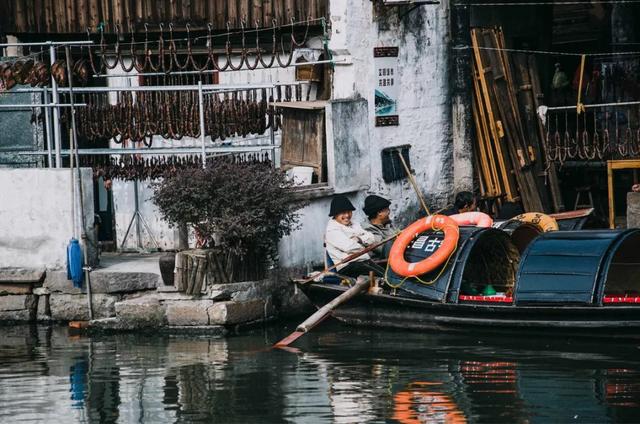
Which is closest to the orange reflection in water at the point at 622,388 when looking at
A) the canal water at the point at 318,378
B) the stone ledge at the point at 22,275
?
the canal water at the point at 318,378

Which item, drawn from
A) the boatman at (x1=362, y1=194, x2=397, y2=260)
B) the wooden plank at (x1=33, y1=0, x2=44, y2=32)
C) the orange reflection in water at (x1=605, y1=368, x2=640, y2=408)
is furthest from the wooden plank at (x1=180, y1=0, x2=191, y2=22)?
the orange reflection in water at (x1=605, y1=368, x2=640, y2=408)

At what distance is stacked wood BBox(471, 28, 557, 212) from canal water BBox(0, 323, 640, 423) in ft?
15.7

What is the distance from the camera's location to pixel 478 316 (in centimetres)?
1697

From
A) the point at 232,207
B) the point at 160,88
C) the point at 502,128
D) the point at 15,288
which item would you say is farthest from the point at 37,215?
the point at 502,128

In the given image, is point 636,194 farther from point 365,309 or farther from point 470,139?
point 365,309

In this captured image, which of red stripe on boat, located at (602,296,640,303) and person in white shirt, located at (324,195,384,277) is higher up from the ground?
person in white shirt, located at (324,195,384,277)

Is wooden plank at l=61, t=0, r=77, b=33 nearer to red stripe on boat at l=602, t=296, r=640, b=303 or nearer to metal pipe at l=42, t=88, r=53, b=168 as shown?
metal pipe at l=42, t=88, r=53, b=168

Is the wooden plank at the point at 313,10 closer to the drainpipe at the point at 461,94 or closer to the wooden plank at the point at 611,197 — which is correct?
the drainpipe at the point at 461,94

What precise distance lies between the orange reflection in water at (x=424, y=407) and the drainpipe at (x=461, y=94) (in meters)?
7.10

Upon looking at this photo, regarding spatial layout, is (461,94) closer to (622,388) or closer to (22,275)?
(22,275)

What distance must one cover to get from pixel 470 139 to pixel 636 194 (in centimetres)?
273

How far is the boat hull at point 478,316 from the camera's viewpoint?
52.9 ft

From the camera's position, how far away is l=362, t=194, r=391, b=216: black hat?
19.1 m

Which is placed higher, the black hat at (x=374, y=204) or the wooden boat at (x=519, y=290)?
the black hat at (x=374, y=204)
